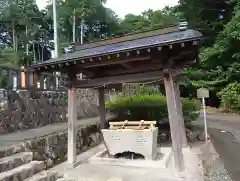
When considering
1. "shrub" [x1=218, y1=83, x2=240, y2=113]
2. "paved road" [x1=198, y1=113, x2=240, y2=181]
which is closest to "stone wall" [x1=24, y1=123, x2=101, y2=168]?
"paved road" [x1=198, y1=113, x2=240, y2=181]

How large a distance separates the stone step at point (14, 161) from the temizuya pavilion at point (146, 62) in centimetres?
147

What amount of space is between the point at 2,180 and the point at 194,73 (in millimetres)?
17286

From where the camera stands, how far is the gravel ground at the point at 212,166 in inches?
211

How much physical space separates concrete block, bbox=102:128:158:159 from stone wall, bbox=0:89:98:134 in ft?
9.83

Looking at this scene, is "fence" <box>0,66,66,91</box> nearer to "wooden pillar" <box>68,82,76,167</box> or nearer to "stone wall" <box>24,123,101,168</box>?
"wooden pillar" <box>68,82,76,167</box>

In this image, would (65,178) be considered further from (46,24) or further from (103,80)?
(46,24)

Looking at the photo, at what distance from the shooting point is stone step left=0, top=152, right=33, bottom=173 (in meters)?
4.37

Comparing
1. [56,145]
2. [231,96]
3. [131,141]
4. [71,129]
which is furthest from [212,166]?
[231,96]

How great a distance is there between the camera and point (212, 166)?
6.18 meters

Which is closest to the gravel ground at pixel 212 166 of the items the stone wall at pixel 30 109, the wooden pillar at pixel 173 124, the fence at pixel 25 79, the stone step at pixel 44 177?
the wooden pillar at pixel 173 124

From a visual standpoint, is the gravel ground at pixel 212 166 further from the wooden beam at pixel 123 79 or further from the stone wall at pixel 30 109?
the stone wall at pixel 30 109

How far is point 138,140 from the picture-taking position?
6.44 meters

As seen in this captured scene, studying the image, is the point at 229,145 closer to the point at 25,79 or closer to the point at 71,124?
the point at 71,124

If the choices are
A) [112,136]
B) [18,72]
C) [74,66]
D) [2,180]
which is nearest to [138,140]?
[112,136]
